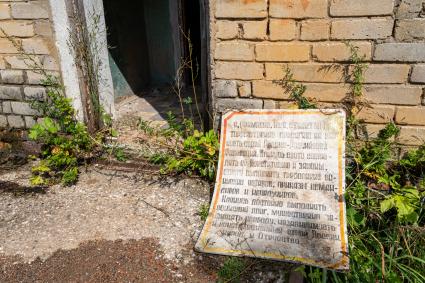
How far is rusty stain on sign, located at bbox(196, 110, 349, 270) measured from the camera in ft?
7.19

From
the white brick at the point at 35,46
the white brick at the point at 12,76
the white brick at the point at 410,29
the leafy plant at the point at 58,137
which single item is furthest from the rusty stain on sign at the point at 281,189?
the white brick at the point at 12,76

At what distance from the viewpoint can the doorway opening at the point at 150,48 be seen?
4.72 m

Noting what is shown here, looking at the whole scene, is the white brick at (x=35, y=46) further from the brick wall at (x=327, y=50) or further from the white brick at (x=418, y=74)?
the white brick at (x=418, y=74)

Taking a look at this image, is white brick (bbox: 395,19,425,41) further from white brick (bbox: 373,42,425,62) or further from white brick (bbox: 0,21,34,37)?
white brick (bbox: 0,21,34,37)

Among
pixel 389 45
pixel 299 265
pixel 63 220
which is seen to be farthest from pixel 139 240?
pixel 389 45

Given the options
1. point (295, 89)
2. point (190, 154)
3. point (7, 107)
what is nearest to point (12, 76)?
point (7, 107)

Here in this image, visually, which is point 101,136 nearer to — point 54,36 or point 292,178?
point 54,36

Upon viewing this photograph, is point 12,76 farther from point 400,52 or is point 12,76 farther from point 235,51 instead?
point 400,52

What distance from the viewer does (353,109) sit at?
264cm

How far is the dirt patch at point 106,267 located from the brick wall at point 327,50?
4.71 ft

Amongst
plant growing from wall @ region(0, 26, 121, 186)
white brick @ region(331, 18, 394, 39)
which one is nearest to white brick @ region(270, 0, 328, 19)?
white brick @ region(331, 18, 394, 39)

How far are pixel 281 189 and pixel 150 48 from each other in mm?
4068

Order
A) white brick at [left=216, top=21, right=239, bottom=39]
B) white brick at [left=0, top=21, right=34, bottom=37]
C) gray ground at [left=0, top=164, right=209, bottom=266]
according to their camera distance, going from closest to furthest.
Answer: gray ground at [left=0, top=164, right=209, bottom=266] < white brick at [left=216, top=21, right=239, bottom=39] < white brick at [left=0, top=21, right=34, bottom=37]

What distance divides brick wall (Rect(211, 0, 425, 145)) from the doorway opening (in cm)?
176
